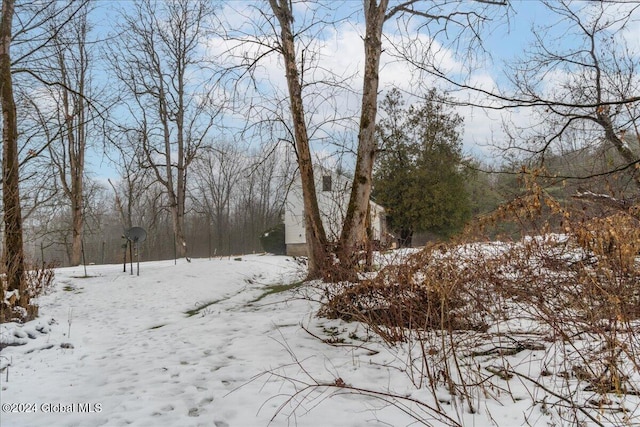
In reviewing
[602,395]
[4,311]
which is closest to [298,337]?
[602,395]

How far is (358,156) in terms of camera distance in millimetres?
7590

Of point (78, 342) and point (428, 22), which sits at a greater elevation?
point (428, 22)

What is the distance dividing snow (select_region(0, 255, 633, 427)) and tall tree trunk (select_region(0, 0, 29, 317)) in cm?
102

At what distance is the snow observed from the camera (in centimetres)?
246

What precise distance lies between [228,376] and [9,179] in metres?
5.35

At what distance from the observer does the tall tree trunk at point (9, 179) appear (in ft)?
19.6

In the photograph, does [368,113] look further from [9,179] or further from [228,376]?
[9,179]

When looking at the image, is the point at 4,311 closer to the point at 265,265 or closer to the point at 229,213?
the point at 265,265

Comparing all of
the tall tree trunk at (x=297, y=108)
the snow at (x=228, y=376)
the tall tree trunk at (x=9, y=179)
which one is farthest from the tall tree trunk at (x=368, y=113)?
the tall tree trunk at (x=9, y=179)

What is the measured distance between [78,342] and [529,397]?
4923mm

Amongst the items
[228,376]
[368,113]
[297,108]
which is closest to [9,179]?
[297,108]

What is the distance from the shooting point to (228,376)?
3.25 m

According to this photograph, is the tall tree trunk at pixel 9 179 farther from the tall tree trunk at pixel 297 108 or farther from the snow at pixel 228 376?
the tall tree trunk at pixel 297 108

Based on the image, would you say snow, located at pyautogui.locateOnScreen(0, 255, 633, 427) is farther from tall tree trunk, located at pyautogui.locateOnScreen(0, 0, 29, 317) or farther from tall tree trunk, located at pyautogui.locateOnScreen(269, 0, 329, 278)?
tall tree trunk, located at pyautogui.locateOnScreen(269, 0, 329, 278)
